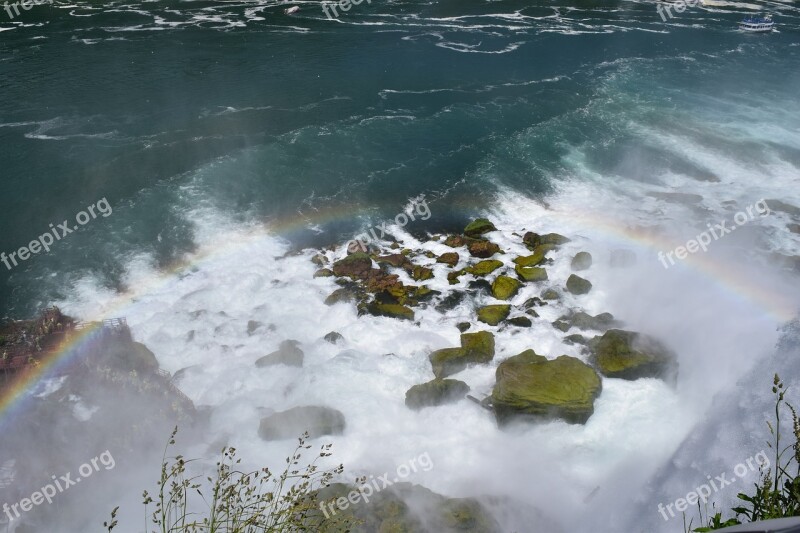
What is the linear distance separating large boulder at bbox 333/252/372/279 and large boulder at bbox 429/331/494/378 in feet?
23.3

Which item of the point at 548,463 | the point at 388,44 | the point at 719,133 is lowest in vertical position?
the point at 548,463

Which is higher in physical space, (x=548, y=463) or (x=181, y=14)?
(x=181, y=14)

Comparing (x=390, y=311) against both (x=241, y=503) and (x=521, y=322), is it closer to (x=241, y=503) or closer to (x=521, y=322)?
(x=521, y=322)

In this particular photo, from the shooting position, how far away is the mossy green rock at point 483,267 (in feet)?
94.3

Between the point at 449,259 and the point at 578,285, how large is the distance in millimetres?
6772

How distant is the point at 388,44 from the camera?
59531mm

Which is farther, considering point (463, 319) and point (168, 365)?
point (463, 319)

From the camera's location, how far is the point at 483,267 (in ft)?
95.0

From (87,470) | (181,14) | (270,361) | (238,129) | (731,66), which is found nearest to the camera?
(87,470)

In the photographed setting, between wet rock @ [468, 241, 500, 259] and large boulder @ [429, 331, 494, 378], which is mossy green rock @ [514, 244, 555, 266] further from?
large boulder @ [429, 331, 494, 378]

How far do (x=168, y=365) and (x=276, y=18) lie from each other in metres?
56.1

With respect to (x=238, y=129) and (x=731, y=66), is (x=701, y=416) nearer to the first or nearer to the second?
(x=238, y=129)

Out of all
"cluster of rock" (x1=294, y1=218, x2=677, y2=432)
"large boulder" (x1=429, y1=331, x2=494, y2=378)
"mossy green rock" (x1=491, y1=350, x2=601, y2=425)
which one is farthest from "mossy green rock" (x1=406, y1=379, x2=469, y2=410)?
"mossy green rock" (x1=491, y1=350, x2=601, y2=425)

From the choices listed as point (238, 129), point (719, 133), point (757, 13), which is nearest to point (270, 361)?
point (238, 129)
